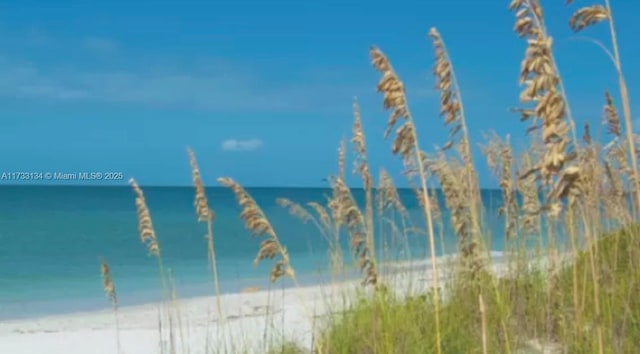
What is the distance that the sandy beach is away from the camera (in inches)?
203

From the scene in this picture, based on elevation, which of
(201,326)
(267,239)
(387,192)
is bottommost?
(201,326)

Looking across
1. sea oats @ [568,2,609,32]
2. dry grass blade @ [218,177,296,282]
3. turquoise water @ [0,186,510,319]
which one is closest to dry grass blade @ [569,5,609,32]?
sea oats @ [568,2,609,32]

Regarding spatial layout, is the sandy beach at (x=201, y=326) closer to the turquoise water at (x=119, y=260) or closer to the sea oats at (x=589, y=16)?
the turquoise water at (x=119, y=260)

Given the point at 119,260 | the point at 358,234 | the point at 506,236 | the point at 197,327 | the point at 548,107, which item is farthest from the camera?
the point at 119,260

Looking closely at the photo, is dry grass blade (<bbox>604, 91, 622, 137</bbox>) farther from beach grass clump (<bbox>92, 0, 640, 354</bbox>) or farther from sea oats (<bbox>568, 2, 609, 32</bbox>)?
sea oats (<bbox>568, 2, 609, 32</bbox>)

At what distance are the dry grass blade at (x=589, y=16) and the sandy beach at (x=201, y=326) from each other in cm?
254

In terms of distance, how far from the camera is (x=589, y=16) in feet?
6.11

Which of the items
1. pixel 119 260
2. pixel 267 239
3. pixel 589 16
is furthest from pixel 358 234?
pixel 119 260

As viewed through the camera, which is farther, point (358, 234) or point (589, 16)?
point (358, 234)

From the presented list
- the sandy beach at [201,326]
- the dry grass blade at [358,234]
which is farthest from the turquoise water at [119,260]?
the dry grass blade at [358,234]

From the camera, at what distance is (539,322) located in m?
4.34

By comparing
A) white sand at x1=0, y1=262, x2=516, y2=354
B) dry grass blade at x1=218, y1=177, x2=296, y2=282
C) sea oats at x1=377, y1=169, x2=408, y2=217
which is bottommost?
white sand at x1=0, y1=262, x2=516, y2=354

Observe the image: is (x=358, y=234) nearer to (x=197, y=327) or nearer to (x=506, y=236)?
(x=506, y=236)

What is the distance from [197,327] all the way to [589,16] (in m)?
6.69
